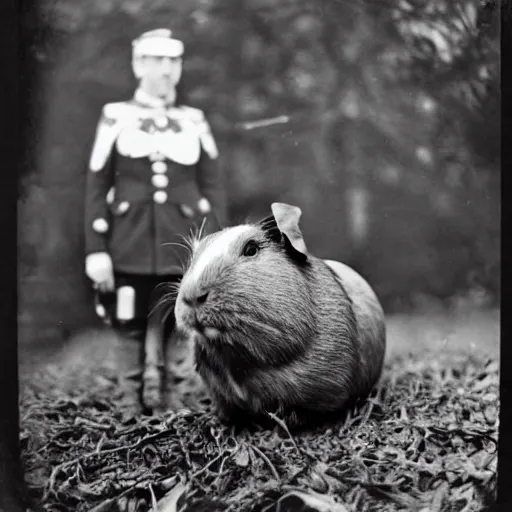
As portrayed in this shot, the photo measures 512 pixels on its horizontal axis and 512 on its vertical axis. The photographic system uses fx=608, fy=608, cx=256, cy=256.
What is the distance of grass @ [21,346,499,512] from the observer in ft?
6.82

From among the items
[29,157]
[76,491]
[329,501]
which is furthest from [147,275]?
[329,501]

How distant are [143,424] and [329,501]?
700 mm

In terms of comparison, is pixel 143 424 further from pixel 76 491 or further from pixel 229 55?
pixel 229 55

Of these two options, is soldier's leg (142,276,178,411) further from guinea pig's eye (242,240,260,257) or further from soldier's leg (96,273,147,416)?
guinea pig's eye (242,240,260,257)

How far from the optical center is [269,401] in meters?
2.03

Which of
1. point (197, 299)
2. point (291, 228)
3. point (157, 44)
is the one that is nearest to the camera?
point (197, 299)

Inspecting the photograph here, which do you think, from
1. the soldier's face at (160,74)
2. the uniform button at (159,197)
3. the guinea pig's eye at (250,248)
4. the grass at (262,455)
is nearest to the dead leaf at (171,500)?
the grass at (262,455)

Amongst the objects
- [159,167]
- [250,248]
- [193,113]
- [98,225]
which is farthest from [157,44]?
[250,248]

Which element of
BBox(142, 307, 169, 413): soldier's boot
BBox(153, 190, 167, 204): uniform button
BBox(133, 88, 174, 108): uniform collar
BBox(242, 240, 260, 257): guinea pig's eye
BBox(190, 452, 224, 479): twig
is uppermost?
BBox(133, 88, 174, 108): uniform collar

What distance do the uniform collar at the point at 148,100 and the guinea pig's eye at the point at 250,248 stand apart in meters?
0.61

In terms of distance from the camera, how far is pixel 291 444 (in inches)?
82.4

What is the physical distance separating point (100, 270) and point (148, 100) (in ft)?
2.08

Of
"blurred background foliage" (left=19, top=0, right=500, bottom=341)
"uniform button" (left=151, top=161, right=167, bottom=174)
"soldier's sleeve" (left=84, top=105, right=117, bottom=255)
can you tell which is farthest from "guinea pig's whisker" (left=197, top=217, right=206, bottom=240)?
"soldier's sleeve" (left=84, top=105, right=117, bottom=255)

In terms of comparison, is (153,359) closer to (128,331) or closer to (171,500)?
(128,331)
